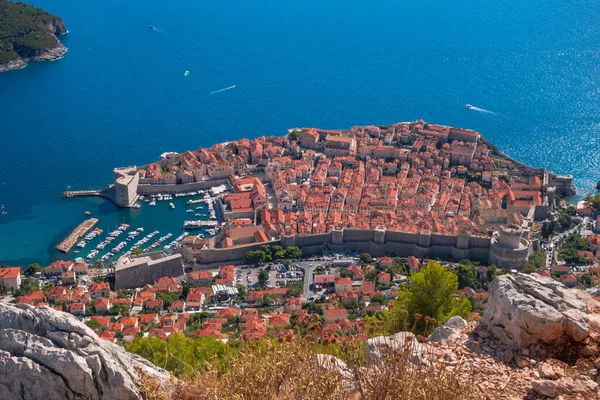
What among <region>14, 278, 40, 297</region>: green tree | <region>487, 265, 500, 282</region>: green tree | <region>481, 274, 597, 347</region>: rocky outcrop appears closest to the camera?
<region>481, 274, 597, 347</region>: rocky outcrop

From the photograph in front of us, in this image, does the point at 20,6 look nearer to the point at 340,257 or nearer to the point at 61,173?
the point at 61,173

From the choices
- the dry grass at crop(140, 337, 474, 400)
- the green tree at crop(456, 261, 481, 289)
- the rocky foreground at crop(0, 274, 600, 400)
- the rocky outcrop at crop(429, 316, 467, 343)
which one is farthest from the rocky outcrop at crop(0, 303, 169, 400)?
the green tree at crop(456, 261, 481, 289)

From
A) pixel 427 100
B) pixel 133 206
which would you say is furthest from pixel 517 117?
pixel 133 206

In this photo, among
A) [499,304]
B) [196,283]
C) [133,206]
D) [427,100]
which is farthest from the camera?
[427,100]

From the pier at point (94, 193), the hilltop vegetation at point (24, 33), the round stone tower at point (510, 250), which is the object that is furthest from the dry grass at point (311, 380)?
the hilltop vegetation at point (24, 33)

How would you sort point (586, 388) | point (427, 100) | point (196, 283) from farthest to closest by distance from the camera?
point (427, 100)
point (196, 283)
point (586, 388)

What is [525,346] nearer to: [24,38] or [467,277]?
[467,277]

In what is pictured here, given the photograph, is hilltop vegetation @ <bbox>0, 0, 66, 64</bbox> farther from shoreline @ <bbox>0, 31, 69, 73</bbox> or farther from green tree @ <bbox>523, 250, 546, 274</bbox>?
green tree @ <bbox>523, 250, 546, 274</bbox>
